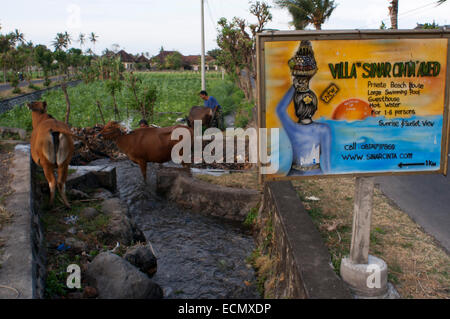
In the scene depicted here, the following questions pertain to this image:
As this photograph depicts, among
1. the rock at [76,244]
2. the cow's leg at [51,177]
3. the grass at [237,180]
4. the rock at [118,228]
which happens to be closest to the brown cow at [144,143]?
the grass at [237,180]

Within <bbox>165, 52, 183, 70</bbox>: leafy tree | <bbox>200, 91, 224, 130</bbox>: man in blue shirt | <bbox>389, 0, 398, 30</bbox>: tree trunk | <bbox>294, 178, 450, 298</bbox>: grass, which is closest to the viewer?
<bbox>294, 178, 450, 298</bbox>: grass

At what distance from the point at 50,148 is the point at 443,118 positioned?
554 centimetres

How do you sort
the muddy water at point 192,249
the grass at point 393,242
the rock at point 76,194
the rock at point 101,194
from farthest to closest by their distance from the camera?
1. the rock at point 101,194
2. the rock at point 76,194
3. the muddy water at point 192,249
4. the grass at point 393,242

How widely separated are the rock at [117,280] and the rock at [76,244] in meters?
0.74

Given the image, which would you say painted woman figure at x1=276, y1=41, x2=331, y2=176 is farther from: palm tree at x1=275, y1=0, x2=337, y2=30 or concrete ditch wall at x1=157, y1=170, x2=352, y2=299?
palm tree at x1=275, y1=0, x2=337, y2=30

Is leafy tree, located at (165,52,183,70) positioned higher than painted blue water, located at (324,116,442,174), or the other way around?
leafy tree, located at (165,52,183,70)

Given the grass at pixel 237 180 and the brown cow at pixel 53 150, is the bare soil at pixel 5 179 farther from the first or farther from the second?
the grass at pixel 237 180

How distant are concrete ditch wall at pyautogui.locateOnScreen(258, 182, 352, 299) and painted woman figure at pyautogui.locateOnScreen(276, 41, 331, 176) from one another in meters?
1.04

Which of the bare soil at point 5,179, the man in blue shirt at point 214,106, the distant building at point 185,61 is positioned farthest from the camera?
the distant building at point 185,61

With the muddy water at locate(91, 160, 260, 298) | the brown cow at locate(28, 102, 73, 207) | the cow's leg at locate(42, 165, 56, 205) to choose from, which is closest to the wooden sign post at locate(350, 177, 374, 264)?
the muddy water at locate(91, 160, 260, 298)

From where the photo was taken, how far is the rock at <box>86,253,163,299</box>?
4.42 metres

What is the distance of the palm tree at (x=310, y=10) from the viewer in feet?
67.3
